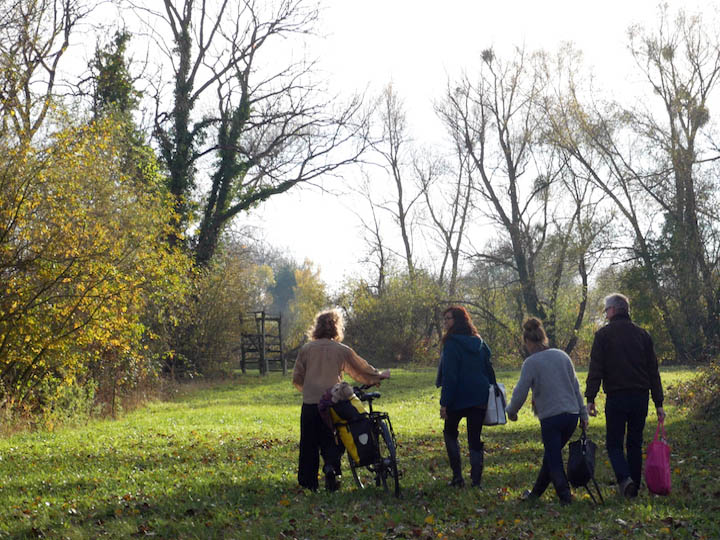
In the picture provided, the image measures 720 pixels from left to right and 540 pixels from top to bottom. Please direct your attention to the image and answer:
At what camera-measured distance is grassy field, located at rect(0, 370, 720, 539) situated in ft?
23.3

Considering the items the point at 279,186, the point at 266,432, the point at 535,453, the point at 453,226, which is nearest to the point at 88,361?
the point at 266,432

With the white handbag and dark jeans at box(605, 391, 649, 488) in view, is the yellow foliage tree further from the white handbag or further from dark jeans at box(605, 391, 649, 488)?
dark jeans at box(605, 391, 649, 488)

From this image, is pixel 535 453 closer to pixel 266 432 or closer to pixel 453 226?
pixel 266 432

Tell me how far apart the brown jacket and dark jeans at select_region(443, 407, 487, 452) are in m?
0.88

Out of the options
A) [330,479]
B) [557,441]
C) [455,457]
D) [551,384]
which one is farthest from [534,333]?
[330,479]

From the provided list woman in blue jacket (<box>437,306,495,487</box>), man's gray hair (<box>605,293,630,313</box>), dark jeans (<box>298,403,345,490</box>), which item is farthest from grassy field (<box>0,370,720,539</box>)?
man's gray hair (<box>605,293,630,313</box>)

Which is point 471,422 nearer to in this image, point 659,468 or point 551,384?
point 551,384

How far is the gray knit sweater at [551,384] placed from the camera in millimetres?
7754

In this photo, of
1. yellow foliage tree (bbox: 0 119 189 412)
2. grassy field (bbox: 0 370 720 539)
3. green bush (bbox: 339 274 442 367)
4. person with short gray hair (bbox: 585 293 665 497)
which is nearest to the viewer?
grassy field (bbox: 0 370 720 539)

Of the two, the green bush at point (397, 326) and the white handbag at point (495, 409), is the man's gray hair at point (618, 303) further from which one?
the green bush at point (397, 326)

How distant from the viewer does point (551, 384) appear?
7.79 m

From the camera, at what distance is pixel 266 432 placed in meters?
15.1

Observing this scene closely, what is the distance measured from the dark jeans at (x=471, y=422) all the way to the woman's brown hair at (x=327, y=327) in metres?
1.45

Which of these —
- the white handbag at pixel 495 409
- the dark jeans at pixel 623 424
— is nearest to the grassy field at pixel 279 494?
the dark jeans at pixel 623 424
